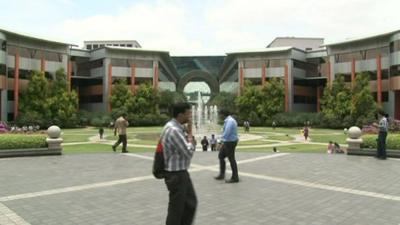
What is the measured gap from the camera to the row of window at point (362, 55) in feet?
170

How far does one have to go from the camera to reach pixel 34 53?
5497cm

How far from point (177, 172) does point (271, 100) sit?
55.8 meters

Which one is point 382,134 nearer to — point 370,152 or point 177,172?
point 370,152

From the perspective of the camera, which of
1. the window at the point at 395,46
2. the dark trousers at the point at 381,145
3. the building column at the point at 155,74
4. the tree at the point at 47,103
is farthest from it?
the building column at the point at 155,74

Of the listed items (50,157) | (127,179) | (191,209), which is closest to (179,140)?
(191,209)

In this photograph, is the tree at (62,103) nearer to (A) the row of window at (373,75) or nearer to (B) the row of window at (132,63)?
(B) the row of window at (132,63)

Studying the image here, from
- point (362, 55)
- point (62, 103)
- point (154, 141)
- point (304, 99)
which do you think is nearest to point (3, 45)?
point (62, 103)

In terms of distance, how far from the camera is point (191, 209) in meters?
5.51

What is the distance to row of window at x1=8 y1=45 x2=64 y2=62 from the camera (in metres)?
51.7

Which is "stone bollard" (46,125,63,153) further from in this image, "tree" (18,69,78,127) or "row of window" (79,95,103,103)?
"row of window" (79,95,103,103)

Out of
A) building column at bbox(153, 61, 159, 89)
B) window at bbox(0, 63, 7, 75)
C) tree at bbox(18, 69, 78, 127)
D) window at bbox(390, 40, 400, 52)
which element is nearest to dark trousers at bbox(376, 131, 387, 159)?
window at bbox(390, 40, 400, 52)

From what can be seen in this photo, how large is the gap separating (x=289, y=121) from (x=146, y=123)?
20.0 metres

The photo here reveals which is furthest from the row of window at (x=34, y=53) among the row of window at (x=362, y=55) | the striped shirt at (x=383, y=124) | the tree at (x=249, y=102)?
the striped shirt at (x=383, y=124)

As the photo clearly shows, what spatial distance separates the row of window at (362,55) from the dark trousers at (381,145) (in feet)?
134
